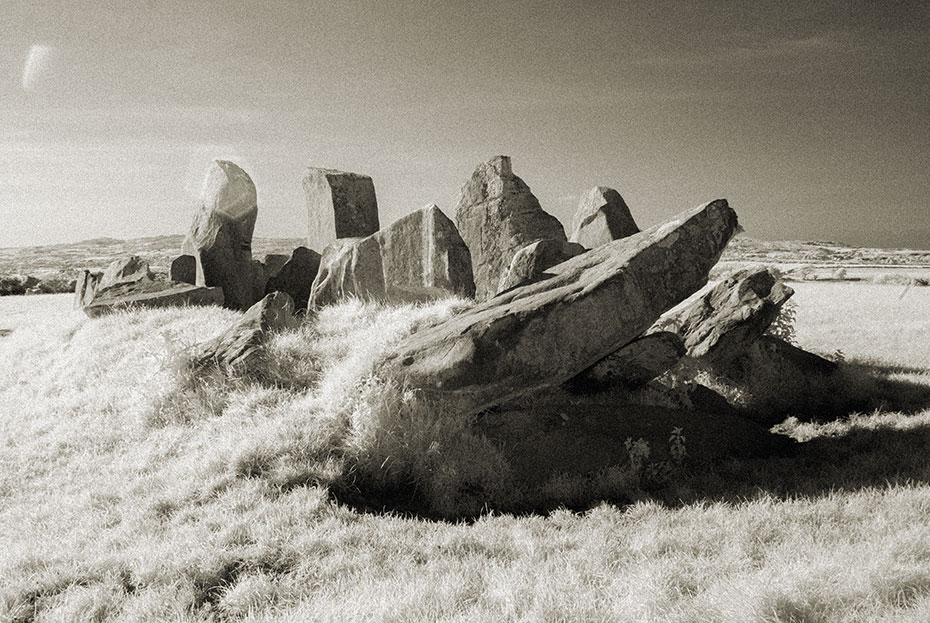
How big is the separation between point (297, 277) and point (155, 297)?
3197 mm

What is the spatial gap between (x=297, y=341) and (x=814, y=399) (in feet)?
28.6

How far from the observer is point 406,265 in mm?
12352

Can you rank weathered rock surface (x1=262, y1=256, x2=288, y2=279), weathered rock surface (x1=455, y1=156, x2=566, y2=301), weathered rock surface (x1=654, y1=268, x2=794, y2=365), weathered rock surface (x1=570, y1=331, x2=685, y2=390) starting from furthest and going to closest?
weathered rock surface (x1=262, y1=256, x2=288, y2=279) → weathered rock surface (x1=455, y1=156, x2=566, y2=301) → weathered rock surface (x1=654, y1=268, x2=794, y2=365) → weathered rock surface (x1=570, y1=331, x2=685, y2=390)

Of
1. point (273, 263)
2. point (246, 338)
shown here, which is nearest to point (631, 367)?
point (246, 338)

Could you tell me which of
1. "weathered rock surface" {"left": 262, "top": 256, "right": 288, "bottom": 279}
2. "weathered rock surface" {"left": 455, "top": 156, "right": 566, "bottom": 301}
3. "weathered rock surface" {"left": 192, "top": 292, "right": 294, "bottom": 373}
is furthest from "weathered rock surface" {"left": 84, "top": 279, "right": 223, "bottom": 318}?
"weathered rock surface" {"left": 455, "top": 156, "right": 566, "bottom": 301}

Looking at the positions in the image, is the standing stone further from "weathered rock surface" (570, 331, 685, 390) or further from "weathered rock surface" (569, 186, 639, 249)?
"weathered rock surface" (570, 331, 685, 390)

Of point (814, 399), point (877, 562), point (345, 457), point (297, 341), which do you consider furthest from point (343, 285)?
point (877, 562)

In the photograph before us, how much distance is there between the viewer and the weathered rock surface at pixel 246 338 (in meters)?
9.44

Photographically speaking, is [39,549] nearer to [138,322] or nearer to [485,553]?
[485,553]

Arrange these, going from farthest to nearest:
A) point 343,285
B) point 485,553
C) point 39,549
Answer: point 343,285, point 39,549, point 485,553

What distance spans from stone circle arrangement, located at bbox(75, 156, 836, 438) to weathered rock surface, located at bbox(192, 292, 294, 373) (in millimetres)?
26

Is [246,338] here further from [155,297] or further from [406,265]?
[155,297]

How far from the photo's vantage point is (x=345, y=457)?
7.45 metres

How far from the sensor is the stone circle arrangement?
303 inches
